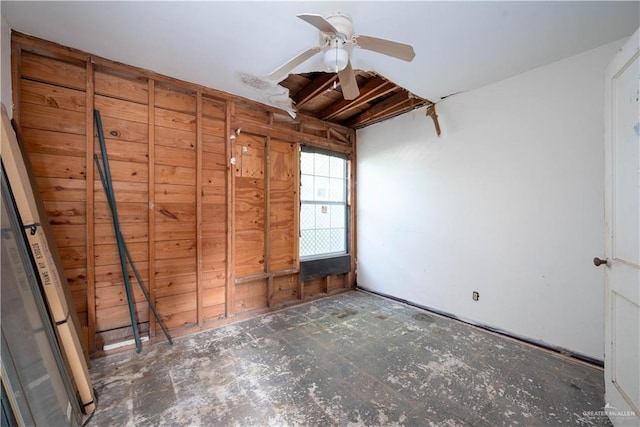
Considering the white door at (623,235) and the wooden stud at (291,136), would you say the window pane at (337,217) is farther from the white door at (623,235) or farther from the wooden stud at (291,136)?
the white door at (623,235)

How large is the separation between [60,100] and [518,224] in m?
4.24

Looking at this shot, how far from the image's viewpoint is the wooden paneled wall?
2.07m

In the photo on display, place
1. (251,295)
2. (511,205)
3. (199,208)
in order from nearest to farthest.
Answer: (511,205) < (199,208) < (251,295)

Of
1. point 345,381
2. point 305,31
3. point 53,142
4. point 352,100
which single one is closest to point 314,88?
point 352,100

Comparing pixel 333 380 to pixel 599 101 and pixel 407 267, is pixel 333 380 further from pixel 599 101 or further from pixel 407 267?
pixel 599 101

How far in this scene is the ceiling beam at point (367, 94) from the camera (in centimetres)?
279

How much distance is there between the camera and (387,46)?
5.29 feet

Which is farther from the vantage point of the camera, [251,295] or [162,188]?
[251,295]

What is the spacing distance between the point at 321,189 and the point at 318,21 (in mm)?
2515

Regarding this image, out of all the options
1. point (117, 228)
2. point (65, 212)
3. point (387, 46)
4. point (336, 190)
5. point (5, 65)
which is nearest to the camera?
point (387, 46)

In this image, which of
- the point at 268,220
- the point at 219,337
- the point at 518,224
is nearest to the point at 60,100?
the point at 268,220

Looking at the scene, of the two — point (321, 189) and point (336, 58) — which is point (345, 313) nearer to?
point (321, 189)

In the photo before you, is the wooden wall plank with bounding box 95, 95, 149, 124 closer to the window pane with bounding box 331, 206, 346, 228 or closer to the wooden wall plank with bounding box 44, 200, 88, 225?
the wooden wall plank with bounding box 44, 200, 88, 225

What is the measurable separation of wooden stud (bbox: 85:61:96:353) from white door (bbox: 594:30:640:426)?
3.69m
